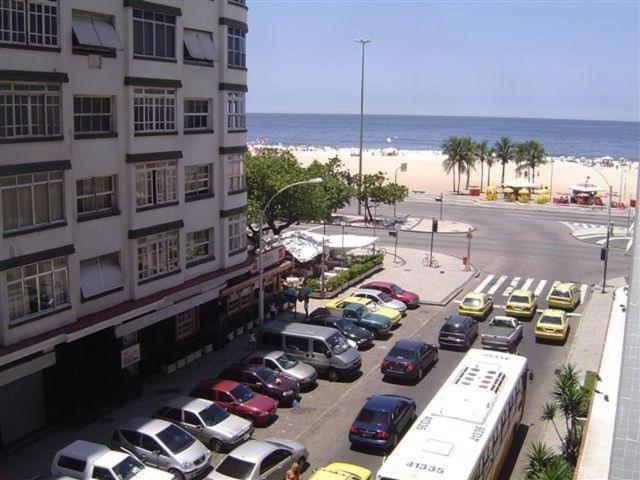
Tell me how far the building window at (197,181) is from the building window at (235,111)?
239 cm

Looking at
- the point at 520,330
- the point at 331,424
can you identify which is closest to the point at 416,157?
the point at 520,330

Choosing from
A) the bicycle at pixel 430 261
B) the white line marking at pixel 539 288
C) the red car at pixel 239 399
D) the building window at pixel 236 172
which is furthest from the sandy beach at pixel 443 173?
the red car at pixel 239 399

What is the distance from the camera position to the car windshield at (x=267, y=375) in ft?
91.1

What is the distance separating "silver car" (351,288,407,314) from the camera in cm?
4003

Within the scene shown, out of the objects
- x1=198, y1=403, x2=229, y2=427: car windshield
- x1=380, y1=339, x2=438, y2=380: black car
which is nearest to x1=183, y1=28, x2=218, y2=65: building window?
x1=198, y1=403, x2=229, y2=427: car windshield

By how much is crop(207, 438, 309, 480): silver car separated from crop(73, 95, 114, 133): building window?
12.3 metres

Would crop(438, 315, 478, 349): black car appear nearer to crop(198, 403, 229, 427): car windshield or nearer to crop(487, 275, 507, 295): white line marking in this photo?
crop(487, 275, 507, 295): white line marking

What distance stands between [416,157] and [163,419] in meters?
142

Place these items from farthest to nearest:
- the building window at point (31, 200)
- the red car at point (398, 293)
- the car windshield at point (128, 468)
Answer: the red car at point (398, 293) → the building window at point (31, 200) → the car windshield at point (128, 468)

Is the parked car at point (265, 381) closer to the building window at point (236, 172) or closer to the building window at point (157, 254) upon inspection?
the building window at point (157, 254)

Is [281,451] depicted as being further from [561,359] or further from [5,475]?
[561,359]

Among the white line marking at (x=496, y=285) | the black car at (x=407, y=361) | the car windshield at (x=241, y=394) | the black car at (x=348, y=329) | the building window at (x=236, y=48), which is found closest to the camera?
the car windshield at (x=241, y=394)

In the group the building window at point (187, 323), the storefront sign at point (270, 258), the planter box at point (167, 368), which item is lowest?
the planter box at point (167, 368)

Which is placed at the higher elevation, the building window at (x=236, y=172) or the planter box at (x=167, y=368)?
the building window at (x=236, y=172)
